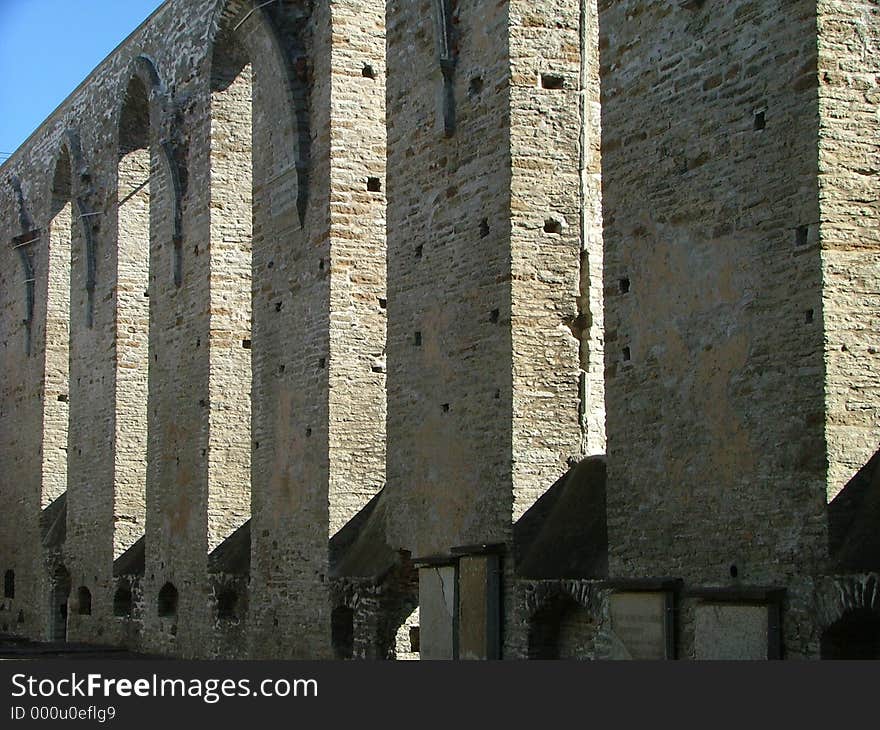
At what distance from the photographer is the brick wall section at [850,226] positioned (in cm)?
889

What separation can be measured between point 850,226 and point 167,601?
468 inches

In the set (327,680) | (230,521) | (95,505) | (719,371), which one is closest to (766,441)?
(719,371)

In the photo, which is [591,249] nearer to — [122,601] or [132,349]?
[122,601]

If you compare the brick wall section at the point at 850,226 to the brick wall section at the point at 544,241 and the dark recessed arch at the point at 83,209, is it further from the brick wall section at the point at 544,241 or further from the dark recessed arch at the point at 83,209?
the dark recessed arch at the point at 83,209

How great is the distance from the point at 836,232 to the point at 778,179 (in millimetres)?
513

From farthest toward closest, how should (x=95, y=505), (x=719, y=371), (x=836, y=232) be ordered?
1. (x=95, y=505)
2. (x=719, y=371)
3. (x=836, y=232)

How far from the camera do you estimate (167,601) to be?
18875 mm

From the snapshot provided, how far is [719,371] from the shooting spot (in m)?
9.66

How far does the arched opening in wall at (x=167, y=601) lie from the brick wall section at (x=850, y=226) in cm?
1150

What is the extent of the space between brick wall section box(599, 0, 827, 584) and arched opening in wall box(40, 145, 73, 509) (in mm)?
15635

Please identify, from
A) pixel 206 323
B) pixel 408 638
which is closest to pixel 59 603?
pixel 206 323

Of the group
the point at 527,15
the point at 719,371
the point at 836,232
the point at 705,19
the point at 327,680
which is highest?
the point at 527,15

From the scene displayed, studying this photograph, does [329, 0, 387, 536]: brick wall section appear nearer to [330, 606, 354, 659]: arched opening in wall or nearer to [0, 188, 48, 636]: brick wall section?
[330, 606, 354, 659]: arched opening in wall

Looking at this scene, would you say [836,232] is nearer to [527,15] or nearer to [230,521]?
[527,15]
